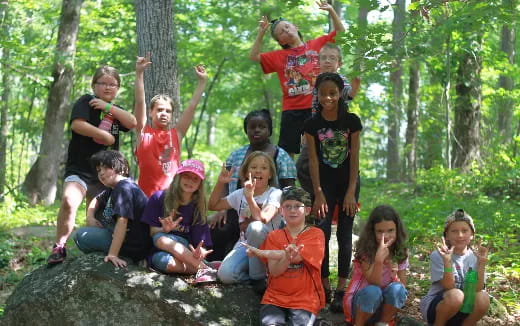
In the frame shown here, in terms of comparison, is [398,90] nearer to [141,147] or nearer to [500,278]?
[500,278]

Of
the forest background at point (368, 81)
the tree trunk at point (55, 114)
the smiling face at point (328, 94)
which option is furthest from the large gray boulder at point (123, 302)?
the tree trunk at point (55, 114)

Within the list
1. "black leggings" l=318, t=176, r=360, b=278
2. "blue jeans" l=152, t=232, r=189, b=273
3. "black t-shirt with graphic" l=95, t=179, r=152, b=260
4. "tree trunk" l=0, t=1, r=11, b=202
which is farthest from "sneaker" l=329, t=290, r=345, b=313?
"tree trunk" l=0, t=1, r=11, b=202

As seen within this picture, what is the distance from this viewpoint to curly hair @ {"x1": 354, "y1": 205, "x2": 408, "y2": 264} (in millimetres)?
4148

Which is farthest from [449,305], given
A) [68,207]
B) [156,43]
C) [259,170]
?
[156,43]

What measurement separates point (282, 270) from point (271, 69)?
2.72 metres

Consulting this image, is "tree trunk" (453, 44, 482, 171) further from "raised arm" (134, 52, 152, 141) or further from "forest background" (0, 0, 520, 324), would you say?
"raised arm" (134, 52, 152, 141)

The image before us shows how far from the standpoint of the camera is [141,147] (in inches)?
198

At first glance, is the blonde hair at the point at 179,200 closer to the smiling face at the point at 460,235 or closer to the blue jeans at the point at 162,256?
the blue jeans at the point at 162,256

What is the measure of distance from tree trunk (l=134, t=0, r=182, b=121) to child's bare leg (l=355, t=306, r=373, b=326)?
10.7ft

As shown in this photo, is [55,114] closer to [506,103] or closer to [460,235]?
[460,235]

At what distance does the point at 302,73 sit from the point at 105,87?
6.93ft

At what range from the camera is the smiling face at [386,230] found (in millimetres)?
4164

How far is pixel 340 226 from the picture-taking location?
4.70 metres

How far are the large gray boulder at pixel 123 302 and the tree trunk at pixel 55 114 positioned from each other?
8897mm
